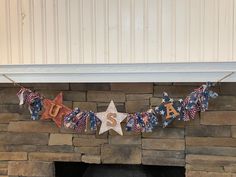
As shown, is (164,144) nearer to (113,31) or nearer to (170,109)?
(170,109)

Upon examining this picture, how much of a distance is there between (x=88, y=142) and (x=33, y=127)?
0.36m

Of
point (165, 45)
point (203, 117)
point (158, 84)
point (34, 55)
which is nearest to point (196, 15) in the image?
point (165, 45)

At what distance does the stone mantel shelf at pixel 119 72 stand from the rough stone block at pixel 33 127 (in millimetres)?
277

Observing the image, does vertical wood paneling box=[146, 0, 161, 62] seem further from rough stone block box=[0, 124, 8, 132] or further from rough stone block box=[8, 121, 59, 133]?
rough stone block box=[0, 124, 8, 132]

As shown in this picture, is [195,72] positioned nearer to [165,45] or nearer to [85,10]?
[165,45]

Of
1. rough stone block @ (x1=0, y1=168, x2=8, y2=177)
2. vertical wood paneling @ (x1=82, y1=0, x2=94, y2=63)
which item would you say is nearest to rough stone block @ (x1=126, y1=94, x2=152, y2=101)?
vertical wood paneling @ (x1=82, y1=0, x2=94, y2=63)

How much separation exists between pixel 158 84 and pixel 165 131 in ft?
0.88

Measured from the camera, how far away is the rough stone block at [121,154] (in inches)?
76.0

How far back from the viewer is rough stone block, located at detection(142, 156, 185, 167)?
74.0 inches

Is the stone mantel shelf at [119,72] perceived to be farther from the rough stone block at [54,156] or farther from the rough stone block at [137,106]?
the rough stone block at [54,156]

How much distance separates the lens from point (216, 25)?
182 cm

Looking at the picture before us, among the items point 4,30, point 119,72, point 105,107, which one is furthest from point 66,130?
point 4,30

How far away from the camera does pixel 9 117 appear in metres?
2.08

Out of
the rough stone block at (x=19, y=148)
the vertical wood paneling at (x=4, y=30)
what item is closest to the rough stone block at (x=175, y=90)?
the rough stone block at (x=19, y=148)
